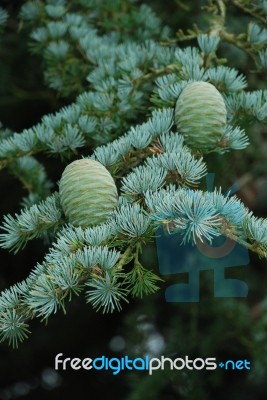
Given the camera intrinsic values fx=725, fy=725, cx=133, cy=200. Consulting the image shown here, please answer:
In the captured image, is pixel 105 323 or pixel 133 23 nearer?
pixel 133 23

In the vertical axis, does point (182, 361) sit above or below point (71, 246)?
below

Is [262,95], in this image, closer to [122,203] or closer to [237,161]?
[122,203]

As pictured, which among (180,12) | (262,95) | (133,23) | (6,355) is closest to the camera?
(262,95)

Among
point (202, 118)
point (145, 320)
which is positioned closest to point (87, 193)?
point (202, 118)

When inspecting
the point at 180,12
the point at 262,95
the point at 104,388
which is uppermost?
the point at 180,12

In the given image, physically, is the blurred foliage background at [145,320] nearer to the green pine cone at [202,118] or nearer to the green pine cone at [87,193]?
the green pine cone at [202,118]

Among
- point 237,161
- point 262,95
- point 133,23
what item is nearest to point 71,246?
point 262,95

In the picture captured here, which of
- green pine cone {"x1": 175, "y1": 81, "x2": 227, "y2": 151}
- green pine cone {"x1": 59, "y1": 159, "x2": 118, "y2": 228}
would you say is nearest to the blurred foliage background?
green pine cone {"x1": 175, "y1": 81, "x2": 227, "y2": 151}

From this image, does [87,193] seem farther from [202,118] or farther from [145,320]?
[145,320]
